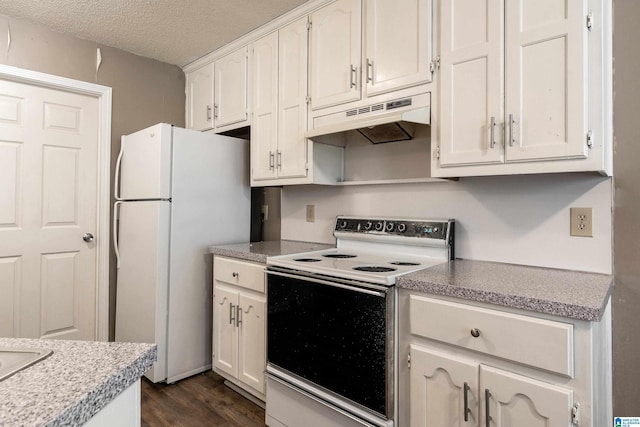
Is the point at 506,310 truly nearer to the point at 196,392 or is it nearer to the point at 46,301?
the point at 196,392

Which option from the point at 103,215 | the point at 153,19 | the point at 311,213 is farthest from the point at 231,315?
the point at 153,19

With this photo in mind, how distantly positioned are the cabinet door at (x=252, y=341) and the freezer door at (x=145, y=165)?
0.88 meters

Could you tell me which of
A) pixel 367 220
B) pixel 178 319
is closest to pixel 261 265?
pixel 367 220

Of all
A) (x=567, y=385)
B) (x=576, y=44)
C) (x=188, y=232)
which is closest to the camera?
(x=567, y=385)

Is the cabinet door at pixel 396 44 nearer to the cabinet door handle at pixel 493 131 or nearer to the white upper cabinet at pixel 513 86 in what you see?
the white upper cabinet at pixel 513 86

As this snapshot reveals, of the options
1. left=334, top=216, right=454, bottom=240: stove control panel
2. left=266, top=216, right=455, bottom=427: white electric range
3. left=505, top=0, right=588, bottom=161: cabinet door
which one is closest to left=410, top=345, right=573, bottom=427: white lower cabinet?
left=266, top=216, right=455, bottom=427: white electric range

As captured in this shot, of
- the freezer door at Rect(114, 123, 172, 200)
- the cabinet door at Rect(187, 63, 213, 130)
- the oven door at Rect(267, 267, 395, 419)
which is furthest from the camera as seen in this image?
the cabinet door at Rect(187, 63, 213, 130)

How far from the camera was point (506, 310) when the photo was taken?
1.20 m

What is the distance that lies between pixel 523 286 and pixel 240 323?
1546 millimetres

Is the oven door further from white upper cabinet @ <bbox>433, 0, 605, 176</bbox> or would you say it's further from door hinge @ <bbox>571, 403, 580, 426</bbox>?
white upper cabinet @ <bbox>433, 0, 605, 176</bbox>

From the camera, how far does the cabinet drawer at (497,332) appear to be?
3.58 ft

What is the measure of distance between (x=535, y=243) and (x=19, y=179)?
10.2ft

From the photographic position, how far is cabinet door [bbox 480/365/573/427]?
1.09 metres

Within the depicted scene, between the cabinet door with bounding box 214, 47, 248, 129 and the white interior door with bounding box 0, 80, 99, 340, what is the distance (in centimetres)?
92
